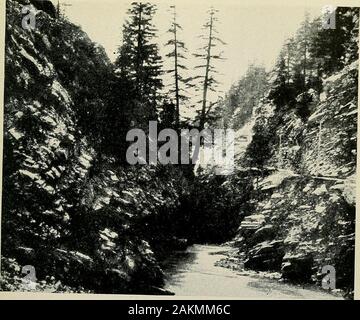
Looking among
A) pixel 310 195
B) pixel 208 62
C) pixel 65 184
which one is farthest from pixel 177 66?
pixel 310 195

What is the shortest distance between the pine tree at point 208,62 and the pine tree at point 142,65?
49 centimetres

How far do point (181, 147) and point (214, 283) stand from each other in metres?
1.51

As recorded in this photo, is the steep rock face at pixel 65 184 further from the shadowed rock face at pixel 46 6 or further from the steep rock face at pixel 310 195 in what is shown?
the steep rock face at pixel 310 195

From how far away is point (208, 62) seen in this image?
16.8 ft

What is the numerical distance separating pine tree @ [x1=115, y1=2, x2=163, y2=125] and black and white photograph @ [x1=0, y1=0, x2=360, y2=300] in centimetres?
1

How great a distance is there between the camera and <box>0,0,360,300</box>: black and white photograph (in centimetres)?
498

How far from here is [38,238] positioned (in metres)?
4.94

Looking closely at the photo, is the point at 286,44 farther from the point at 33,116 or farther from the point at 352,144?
the point at 33,116

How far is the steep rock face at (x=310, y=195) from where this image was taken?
5055mm

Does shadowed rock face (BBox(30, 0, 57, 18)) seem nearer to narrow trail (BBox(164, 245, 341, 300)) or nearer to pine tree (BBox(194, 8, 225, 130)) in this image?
pine tree (BBox(194, 8, 225, 130))

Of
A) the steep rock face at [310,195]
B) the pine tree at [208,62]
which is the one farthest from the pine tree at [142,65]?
the steep rock face at [310,195]

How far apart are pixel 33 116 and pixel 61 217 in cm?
113

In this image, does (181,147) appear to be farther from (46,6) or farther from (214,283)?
(46,6)
